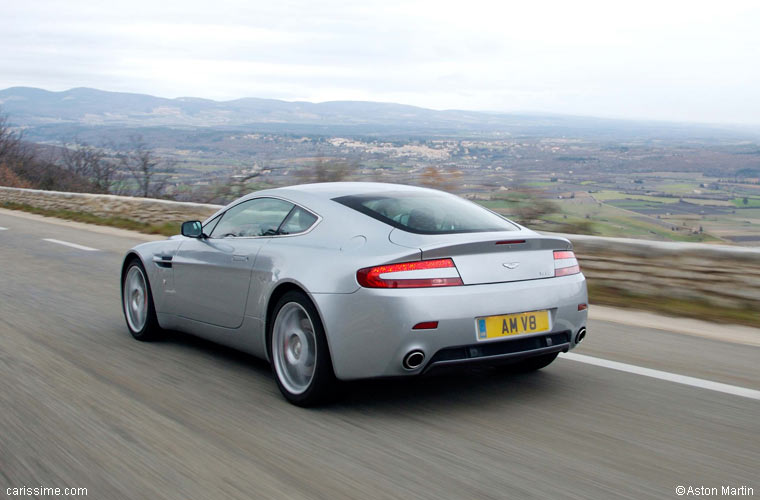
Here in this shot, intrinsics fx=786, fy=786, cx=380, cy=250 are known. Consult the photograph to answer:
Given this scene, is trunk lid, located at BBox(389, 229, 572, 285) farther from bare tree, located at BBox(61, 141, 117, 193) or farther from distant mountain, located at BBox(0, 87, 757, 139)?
distant mountain, located at BBox(0, 87, 757, 139)

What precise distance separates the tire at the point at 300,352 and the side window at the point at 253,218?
2.04 feet

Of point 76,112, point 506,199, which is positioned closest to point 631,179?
point 506,199

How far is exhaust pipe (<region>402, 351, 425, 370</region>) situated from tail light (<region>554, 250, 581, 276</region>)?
39.8 inches

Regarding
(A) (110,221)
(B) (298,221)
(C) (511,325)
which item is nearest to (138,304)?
(B) (298,221)

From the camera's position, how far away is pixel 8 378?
5.04 meters

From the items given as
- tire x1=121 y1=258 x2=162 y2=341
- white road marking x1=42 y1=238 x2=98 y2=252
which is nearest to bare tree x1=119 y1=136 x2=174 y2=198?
white road marking x1=42 y1=238 x2=98 y2=252

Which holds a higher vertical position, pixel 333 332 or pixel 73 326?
pixel 333 332

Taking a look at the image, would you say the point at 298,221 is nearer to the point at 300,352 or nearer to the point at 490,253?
the point at 300,352

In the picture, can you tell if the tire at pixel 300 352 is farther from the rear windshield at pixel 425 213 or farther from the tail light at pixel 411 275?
the rear windshield at pixel 425 213

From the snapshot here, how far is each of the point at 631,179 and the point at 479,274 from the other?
488 inches

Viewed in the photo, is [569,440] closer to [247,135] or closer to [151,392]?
[151,392]

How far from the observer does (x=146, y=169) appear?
2447cm

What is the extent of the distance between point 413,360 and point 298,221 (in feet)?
4.15

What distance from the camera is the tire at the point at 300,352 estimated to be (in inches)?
166
